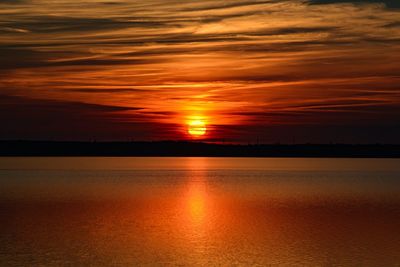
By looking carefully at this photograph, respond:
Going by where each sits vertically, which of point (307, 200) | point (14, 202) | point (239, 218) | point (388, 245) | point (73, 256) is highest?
point (73, 256)

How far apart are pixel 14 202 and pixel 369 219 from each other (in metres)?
29.8

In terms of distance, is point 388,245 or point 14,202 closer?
point 388,245

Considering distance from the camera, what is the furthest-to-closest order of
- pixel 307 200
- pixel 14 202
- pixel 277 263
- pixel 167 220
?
pixel 307 200 → pixel 14 202 → pixel 167 220 → pixel 277 263

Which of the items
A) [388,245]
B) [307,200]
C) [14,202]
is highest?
[388,245]

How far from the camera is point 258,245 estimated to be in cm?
3494

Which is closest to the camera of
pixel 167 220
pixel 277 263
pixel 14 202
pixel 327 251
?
pixel 277 263

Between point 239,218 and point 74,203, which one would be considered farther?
point 74,203

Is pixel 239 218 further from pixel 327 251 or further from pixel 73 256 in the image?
pixel 73 256

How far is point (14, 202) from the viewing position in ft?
190

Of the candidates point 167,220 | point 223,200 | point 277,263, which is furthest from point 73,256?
point 223,200

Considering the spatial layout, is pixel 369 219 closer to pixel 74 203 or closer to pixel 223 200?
pixel 223 200

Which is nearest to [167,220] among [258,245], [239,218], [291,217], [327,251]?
[239,218]

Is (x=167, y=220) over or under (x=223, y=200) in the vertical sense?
over

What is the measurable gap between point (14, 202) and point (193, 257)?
102 ft
